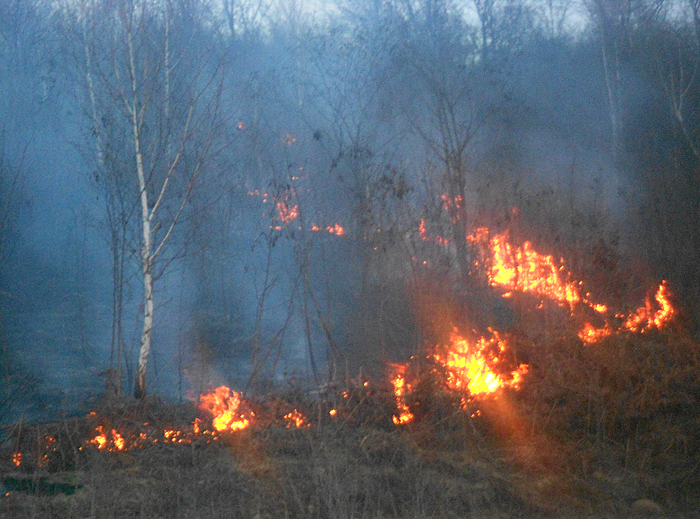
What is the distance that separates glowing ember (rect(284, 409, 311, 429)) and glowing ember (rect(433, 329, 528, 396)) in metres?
1.77

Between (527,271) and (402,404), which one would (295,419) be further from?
(527,271)

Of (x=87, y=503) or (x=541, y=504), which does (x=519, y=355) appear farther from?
(x=87, y=503)

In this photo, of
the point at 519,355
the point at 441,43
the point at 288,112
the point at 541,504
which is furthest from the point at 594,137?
the point at 541,504

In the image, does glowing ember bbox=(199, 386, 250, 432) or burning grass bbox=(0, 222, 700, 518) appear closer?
burning grass bbox=(0, 222, 700, 518)

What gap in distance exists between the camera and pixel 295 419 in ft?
20.7

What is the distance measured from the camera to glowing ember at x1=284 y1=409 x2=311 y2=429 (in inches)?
242

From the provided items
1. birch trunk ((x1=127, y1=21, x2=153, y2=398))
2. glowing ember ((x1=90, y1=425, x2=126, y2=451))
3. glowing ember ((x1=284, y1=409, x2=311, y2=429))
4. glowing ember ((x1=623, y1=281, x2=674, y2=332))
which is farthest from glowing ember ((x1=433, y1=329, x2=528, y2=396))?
birch trunk ((x1=127, y1=21, x2=153, y2=398))

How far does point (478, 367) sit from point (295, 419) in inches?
95.7

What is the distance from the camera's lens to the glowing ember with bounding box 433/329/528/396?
664 centimetres

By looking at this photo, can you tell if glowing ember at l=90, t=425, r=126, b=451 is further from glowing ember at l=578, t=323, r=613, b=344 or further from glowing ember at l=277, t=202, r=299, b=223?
glowing ember at l=578, t=323, r=613, b=344

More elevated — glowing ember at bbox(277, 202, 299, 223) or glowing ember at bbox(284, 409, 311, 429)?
glowing ember at bbox(277, 202, 299, 223)

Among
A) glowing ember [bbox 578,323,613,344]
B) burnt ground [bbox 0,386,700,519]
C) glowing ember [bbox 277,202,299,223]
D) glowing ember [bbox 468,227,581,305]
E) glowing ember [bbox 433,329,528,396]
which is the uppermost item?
glowing ember [bbox 277,202,299,223]

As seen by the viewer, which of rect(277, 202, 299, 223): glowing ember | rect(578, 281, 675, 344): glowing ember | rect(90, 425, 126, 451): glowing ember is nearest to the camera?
rect(90, 425, 126, 451): glowing ember

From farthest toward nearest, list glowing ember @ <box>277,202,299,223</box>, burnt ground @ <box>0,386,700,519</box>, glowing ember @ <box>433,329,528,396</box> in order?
glowing ember @ <box>277,202,299,223</box> → glowing ember @ <box>433,329,528,396</box> → burnt ground @ <box>0,386,700,519</box>
